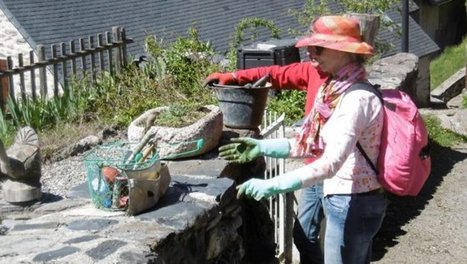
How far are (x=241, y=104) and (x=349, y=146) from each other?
180 centimetres

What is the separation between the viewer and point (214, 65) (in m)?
8.30

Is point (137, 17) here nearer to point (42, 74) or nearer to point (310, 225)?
point (42, 74)

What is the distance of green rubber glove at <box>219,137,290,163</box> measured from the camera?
384cm

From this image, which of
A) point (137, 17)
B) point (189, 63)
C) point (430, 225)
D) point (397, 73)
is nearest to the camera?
point (430, 225)

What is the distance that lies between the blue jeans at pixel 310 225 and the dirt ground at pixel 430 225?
1.98 meters

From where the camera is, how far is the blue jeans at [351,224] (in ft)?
12.0

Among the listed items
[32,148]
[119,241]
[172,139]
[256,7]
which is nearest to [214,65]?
[172,139]

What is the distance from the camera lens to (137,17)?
2061 centimetres

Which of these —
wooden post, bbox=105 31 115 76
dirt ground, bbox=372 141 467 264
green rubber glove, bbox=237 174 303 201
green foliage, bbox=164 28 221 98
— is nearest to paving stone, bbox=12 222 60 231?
green rubber glove, bbox=237 174 303 201

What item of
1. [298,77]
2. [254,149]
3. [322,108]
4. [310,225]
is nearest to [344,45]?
[322,108]

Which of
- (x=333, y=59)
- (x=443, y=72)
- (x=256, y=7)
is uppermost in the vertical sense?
(x=333, y=59)

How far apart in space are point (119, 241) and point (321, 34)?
3.86 feet

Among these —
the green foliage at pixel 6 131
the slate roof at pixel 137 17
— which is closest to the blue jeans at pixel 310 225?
the green foliage at pixel 6 131

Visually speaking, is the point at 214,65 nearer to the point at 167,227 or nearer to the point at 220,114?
the point at 220,114
